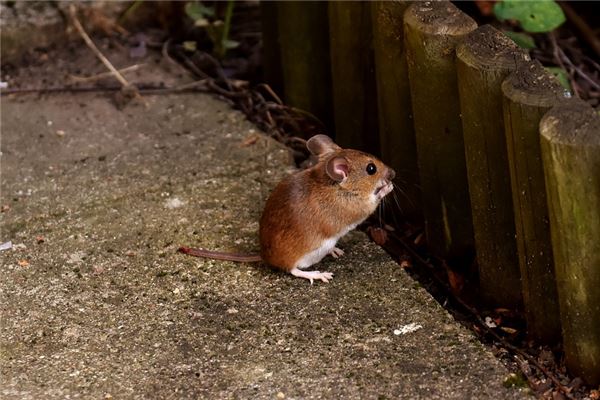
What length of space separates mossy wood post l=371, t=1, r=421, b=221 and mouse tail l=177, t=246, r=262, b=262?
0.76 m

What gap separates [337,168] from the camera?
4090mm

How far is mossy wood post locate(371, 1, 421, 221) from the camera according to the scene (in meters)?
4.24

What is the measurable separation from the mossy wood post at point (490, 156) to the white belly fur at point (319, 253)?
0.54 meters

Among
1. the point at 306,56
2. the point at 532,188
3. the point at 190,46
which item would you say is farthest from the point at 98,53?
the point at 532,188

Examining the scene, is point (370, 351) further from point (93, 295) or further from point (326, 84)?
point (326, 84)

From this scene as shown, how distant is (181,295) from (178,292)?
0.08 feet

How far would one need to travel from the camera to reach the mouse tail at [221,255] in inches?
164

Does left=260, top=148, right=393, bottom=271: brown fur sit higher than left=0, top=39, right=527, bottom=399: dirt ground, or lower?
higher

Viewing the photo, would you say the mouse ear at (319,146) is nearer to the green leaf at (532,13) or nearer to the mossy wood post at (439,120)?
the mossy wood post at (439,120)

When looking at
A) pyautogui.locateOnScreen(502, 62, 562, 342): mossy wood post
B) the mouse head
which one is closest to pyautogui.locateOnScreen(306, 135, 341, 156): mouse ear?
the mouse head

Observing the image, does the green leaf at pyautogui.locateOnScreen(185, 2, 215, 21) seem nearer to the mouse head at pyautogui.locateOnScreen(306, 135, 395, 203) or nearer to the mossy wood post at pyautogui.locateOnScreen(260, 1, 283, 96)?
the mossy wood post at pyautogui.locateOnScreen(260, 1, 283, 96)

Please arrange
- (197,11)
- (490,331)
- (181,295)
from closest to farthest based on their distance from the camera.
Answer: (490,331) < (181,295) < (197,11)

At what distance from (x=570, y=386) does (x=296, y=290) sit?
1.06m

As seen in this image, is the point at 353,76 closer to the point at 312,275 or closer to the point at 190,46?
the point at 312,275
